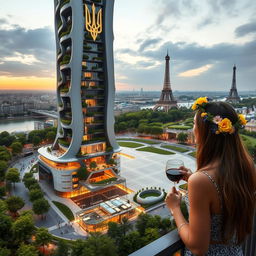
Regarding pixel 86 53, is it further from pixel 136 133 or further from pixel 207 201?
pixel 136 133

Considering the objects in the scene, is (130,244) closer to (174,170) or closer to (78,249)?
(78,249)

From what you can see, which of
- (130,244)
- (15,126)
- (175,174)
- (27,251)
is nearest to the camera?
(175,174)

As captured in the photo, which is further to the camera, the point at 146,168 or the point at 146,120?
the point at 146,120

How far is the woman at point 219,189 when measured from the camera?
1.95m

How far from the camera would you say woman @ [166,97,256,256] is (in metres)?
1.95

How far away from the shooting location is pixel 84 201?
2327 centimetres

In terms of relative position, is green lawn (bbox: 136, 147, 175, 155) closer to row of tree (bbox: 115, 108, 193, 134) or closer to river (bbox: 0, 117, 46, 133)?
row of tree (bbox: 115, 108, 193, 134)

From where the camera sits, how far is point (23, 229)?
15.7m

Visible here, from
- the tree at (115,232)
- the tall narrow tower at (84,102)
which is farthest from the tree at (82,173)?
the tree at (115,232)

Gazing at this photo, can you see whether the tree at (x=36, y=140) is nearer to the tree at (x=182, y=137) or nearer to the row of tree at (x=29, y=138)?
the row of tree at (x=29, y=138)

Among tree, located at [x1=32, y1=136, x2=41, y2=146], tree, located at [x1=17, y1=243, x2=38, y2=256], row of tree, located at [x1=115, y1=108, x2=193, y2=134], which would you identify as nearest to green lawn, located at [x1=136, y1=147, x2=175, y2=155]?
row of tree, located at [x1=115, y1=108, x2=193, y2=134]

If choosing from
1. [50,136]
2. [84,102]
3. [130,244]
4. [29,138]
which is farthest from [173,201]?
[29,138]

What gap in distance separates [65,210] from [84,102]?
39.0 ft

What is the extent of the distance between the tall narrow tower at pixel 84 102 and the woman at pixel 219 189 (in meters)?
22.0
